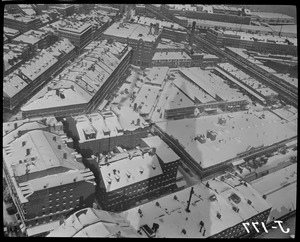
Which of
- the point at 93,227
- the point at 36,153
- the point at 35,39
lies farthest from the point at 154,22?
the point at 93,227

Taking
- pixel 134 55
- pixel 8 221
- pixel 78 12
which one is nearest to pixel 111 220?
pixel 8 221

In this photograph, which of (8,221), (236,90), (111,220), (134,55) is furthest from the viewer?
(134,55)

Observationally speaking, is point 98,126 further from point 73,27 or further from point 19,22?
point 19,22

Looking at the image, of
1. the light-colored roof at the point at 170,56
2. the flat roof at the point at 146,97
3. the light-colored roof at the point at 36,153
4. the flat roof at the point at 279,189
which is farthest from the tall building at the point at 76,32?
the flat roof at the point at 279,189

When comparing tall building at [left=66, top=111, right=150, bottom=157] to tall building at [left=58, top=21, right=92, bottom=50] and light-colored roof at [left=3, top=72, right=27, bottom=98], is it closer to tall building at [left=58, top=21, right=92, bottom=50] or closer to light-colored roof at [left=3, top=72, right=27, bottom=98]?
light-colored roof at [left=3, top=72, right=27, bottom=98]

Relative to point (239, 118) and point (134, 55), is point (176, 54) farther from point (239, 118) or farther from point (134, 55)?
point (239, 118)

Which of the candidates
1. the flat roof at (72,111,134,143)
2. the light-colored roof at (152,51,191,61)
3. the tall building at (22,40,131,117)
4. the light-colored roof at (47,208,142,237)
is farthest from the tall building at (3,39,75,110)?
the light-colored roof at (47,208,142,237)
